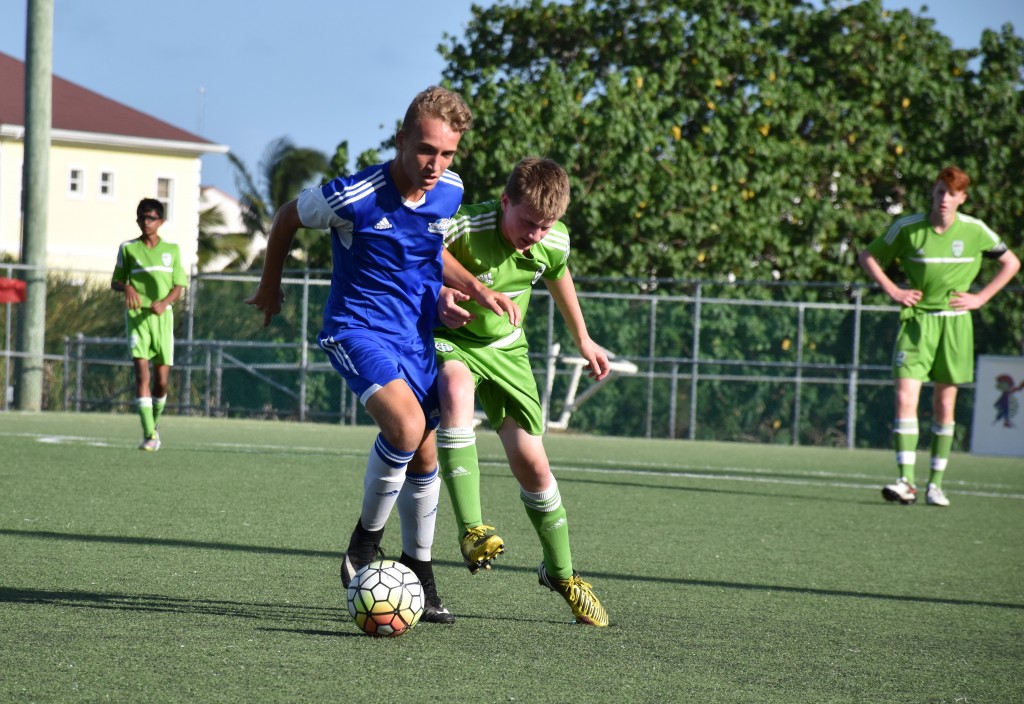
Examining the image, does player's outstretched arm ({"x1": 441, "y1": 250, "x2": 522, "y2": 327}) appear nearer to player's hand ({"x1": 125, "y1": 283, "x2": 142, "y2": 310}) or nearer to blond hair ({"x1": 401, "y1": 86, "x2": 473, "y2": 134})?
blond hair ({"x1": 401, "y1": 86, "x2": 473, "y2": 134})

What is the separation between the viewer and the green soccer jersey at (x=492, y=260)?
516 centimetres

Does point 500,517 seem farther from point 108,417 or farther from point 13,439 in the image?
point 108,417

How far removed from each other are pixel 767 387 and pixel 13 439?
11.4 m

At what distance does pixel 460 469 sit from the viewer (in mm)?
5066

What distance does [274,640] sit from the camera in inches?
164

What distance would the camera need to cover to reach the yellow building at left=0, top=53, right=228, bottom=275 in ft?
134

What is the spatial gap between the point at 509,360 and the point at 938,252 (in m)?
5.66

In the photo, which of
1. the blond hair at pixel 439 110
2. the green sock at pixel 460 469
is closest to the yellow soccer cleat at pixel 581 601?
the green sock at pixel 460 469

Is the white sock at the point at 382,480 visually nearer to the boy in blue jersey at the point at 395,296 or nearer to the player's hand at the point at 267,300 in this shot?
the boy in blue jersey at the point at 395,296

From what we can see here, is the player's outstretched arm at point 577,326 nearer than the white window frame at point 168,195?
Yes

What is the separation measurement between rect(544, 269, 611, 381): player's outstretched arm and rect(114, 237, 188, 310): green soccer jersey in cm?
747

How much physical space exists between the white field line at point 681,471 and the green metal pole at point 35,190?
673cm

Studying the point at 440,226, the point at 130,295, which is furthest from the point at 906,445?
the point at 130,295

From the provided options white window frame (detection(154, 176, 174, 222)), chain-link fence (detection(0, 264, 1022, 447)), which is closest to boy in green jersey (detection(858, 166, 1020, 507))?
chain-link fence (detection(0, 264, 1022, 447))
